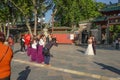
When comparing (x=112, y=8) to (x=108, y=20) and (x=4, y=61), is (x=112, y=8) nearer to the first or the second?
(x=108, y=20)

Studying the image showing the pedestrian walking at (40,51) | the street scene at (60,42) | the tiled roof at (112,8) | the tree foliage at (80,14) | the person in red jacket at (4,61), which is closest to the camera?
the person in red jacket at (4,61)

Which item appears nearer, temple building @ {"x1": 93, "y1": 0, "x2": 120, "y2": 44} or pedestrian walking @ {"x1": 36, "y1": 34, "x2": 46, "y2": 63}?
pedestrian walking @ {"x1": 36, "y1": 34, "x2": 46, "y2": 63}

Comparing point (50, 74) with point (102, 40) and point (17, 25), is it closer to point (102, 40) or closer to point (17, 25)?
point (102, 40)

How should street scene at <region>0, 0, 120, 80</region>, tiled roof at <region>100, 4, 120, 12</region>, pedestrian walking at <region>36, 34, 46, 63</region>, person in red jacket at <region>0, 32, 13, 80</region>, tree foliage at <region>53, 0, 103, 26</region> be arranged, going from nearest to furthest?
person in red jacket at <region>0, 32, 13, 80</region> < street scene at <region>0, 0, 120, 80</region> < pedestrian walking at <region>36, 34, 46, 63</region> < tiled roof at <region>100, 4, 120, 12</region> < tree foliage at <region>53, 0, 103, 26</region>

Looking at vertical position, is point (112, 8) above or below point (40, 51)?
above

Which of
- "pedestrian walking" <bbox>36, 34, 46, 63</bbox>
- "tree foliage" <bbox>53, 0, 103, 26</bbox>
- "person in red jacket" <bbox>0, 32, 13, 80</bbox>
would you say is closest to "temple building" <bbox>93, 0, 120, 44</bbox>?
"tree foliage" <bbox>53, 0, 103, 26</bbox>

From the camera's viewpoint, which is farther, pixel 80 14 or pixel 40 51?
pixel 80 14

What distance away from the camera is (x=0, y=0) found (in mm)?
51406

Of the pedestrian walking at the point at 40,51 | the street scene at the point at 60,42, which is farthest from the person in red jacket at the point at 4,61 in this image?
the pedestrian walking at the point at 40,51

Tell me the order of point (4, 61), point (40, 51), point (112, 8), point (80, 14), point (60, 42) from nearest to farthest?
point (4, 61) < point (40, 51) < point (112, 8) < point (60, 42) < point (80, 14)

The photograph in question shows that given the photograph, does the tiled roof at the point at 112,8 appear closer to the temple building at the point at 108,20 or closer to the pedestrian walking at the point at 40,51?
the temple building at the point at 108,20

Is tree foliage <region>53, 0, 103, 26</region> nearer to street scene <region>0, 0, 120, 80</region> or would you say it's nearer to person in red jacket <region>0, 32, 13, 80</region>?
street scene <region>0, 0, 120, 80</region>

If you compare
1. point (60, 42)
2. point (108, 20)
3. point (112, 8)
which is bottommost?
point (60, 42)

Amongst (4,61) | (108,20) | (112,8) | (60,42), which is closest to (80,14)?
(60,42)
